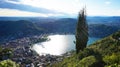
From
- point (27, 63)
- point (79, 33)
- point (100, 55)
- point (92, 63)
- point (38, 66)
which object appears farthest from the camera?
point (27, 63)

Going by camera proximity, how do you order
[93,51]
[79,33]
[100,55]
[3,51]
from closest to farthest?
[3,51]
[100,55]
[93,51]
[79,33]

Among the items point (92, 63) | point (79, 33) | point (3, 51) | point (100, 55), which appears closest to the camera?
point (3, 51)

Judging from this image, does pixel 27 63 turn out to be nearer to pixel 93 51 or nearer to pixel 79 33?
pixel 79 33

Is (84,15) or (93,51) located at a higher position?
(84,15)

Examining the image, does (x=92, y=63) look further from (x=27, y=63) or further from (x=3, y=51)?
(x=27, y=63)

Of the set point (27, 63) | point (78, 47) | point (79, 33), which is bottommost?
point (27, 63)

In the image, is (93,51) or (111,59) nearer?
(111,59)

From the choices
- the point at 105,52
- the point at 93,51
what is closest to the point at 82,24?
Result: the point at 93,51

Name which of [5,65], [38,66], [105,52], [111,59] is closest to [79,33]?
→ [105,52]

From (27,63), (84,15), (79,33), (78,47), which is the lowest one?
(27,63)
